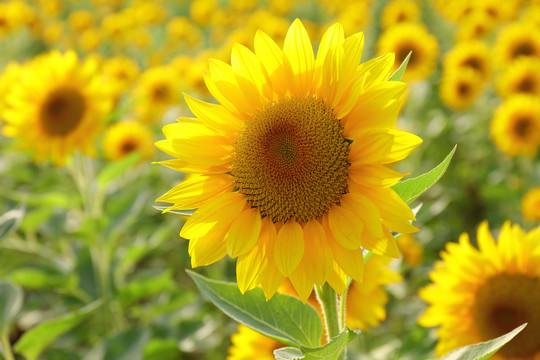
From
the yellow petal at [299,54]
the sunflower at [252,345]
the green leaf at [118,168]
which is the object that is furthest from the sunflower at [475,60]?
the yellow petal at [299,54]

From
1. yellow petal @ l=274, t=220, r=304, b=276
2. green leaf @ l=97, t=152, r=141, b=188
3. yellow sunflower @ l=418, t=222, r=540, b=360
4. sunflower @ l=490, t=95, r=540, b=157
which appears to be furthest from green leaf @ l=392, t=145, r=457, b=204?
sunflower @ l=490, t=95, r=540, b=157

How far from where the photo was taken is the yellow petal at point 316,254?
1114 mm

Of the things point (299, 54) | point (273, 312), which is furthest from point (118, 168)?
point (299, 54)

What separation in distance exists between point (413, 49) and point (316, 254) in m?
4.41

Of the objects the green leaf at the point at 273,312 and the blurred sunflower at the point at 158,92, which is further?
the blurred sunflower at the point at 158,92

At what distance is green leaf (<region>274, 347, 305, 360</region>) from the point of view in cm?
109

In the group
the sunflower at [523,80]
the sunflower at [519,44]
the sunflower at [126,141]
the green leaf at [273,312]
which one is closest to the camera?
the green leaf at [273,312]

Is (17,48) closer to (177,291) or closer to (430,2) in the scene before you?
(430,2)

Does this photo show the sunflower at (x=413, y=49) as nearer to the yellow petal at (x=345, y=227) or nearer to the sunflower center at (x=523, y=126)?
the sunflower center at (x=523, y=126)

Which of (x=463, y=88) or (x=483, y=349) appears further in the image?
(x=463, y=88)

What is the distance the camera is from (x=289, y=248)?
1.15 meters

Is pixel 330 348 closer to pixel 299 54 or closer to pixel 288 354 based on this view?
pixel 288 354

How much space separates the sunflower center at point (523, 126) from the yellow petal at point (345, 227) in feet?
9.77

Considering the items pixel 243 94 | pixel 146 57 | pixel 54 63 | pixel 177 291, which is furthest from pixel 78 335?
pixel 146 57
